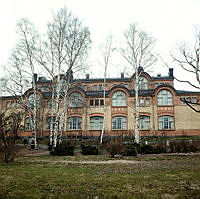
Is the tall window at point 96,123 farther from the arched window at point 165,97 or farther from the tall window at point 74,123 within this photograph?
the arched window at point 165,97

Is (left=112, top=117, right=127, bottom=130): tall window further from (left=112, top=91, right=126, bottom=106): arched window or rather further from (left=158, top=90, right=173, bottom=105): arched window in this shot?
(left=158, top=90, right=173, bottom=105): arched window

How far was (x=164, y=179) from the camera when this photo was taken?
770 cm

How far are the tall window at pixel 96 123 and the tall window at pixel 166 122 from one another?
942 cm

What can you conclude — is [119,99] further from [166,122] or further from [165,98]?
[166,122]

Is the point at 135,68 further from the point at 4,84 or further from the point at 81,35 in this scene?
the point at 4,84

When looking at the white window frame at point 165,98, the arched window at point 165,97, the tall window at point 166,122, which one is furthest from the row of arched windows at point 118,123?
the arched window at point 165,97

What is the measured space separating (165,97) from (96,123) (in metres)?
11.9

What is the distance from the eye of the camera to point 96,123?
126 feet

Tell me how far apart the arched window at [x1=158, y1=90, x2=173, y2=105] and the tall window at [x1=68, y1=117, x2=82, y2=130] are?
532 inches

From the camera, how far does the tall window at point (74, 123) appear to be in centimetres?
3868

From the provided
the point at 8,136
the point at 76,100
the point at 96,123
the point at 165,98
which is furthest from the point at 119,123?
the point at 8,136

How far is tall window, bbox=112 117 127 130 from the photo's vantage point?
37.5 meters

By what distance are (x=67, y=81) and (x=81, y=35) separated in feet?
14.7


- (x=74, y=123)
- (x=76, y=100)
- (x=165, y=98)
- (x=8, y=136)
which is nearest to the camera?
(x=8, y=136)
